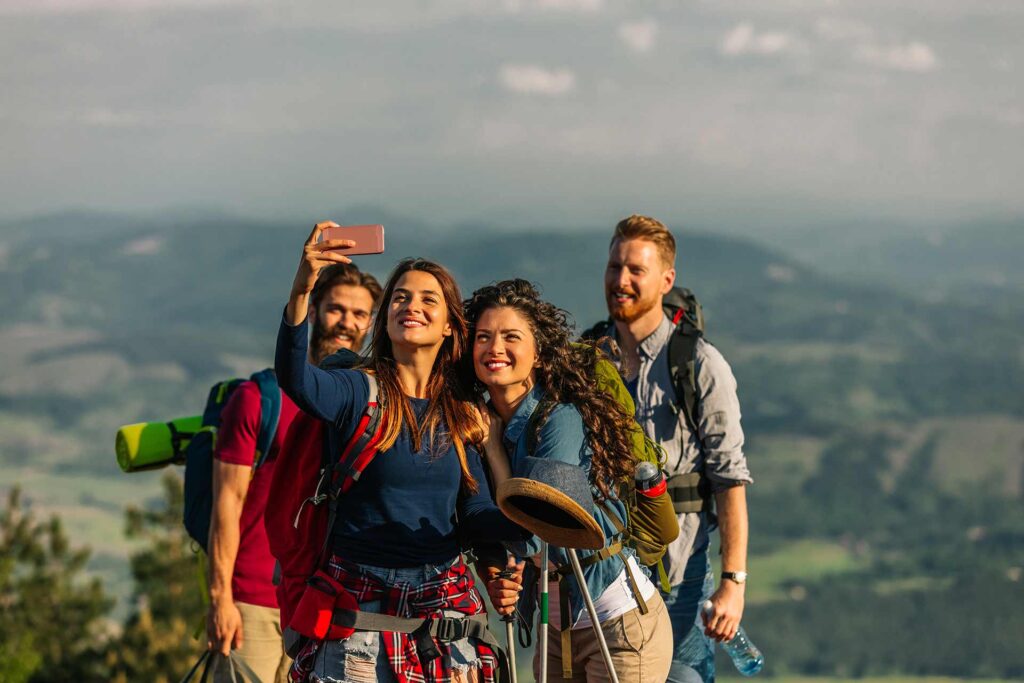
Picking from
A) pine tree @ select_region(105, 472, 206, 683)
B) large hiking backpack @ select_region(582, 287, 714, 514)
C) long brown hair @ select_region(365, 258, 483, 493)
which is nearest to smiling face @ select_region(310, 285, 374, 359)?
large hiking backpack @ select_region(582, 287, 714, 514)

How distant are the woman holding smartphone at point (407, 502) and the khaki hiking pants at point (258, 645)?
1647 mm

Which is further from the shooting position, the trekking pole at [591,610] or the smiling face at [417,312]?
the trekking pole at [591,610]

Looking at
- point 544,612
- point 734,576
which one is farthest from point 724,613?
point 544,612

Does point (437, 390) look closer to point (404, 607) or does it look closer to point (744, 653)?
point (404, 607)

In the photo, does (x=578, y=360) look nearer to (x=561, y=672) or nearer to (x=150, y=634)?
(x=561, y=672)

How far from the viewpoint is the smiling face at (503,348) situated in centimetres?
423

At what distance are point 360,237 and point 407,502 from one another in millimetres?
799

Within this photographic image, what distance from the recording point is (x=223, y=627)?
547 cm

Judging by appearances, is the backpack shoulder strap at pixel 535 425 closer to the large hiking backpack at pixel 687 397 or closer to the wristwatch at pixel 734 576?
the large hiking backpack at pixel 687 397

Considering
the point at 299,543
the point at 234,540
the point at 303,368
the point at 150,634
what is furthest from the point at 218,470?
the point at 150,634

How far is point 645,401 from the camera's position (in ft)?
18.4

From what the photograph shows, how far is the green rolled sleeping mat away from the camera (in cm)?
573

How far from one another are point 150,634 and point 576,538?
1010 inches

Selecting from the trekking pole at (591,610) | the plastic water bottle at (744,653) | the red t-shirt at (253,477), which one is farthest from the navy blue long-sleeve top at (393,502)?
the plastic water bottle at (744,653)
